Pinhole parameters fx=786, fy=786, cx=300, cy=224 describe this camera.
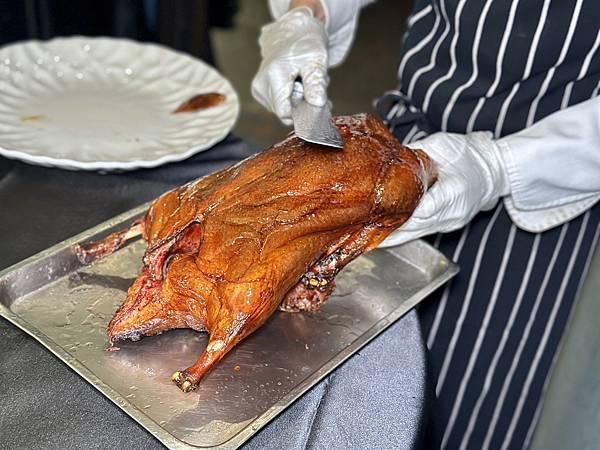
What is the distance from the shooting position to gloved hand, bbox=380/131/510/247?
52.6 inches

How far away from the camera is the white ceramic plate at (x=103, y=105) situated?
→ 1.55m

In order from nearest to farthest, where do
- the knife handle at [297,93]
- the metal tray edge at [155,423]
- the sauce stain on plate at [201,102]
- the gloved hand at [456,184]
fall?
the metal tray edge at [155,423]
the gloved hand at [456,184]
the knife handle at [297,93]
the sauce stain on plate at [201,102]

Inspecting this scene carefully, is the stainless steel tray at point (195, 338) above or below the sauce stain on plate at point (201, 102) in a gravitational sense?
below

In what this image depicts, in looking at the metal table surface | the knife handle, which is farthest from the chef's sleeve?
the metal table surface

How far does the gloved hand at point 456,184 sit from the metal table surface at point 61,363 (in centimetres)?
17

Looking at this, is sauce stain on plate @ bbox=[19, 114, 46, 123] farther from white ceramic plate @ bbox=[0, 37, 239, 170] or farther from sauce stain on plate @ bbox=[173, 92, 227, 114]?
sauce stain on plate @ bbox=[173, 92, 227, 114]

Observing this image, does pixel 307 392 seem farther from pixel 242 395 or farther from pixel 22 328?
pixel 22 328

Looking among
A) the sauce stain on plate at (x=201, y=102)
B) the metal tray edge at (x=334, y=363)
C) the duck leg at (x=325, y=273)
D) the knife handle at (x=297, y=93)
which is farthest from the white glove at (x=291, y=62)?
the metal tray edge at (x=334, y=363)

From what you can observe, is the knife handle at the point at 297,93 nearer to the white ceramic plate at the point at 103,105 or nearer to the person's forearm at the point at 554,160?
the white ceramic plate at the point at 103,105

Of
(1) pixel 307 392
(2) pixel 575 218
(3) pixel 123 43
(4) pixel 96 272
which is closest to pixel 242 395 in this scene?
(1) pixel 307 392

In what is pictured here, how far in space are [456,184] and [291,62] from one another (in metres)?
0.41

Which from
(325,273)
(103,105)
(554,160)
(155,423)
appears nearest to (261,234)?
(325,273)

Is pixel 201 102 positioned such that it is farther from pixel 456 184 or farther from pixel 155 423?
pixel 155 423

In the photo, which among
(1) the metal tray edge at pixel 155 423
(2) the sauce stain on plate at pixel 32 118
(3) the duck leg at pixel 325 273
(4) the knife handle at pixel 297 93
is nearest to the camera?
(1) the metal tray edge at pixel 155 423
